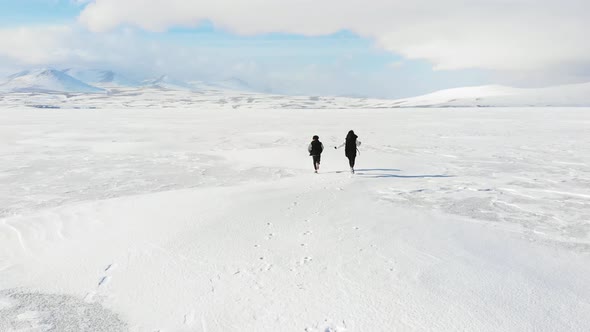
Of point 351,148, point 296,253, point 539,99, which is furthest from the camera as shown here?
point 539,99

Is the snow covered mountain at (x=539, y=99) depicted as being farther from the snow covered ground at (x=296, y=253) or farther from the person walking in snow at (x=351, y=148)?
the snow covered ground at (x=296, y=253)

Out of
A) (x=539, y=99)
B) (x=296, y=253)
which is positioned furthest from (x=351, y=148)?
(x=539, y=99)

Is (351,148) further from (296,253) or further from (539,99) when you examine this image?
(539,99)

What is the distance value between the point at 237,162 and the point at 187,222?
9.34 meters

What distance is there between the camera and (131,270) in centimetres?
577

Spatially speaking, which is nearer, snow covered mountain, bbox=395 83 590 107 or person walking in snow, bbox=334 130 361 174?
person walking in snow, bbox=334 130 361 174

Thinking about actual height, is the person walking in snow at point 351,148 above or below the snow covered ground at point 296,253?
above

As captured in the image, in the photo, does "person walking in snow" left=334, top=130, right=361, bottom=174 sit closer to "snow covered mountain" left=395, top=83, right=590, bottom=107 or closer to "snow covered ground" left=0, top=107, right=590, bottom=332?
"snow covered ground" left=0, top=107, right=590, bottom=332

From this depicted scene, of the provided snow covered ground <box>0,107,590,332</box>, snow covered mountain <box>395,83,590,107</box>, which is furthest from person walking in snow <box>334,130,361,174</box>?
snow covered mountain <box>395,83,590,107</box>

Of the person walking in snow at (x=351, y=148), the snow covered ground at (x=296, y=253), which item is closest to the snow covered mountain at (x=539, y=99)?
the person walking in snow at (x=351, y=148)

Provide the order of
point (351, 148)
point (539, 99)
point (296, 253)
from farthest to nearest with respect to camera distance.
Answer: point (539, 99)
point (351, 148)
point (296, 253)

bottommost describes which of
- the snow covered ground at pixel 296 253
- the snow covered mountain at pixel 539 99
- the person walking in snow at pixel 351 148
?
the snow covered ground at pixel 296 253

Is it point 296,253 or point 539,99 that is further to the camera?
point 539,99

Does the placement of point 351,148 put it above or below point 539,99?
below
